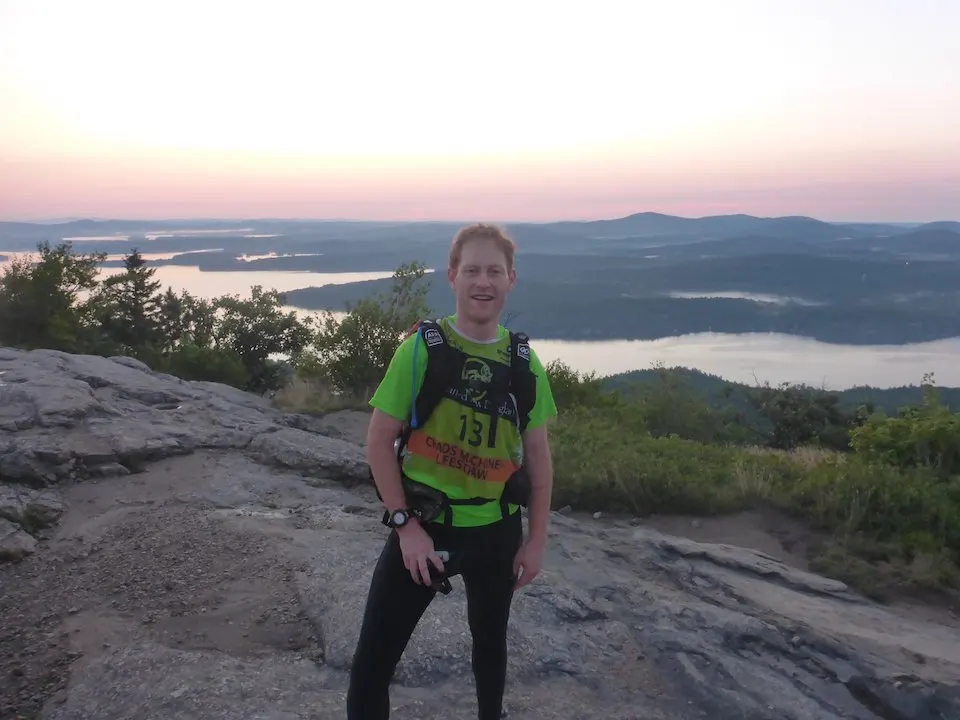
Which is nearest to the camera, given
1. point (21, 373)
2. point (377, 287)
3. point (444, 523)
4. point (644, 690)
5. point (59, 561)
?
point (444, 523)

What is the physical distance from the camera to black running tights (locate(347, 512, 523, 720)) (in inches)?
93.2

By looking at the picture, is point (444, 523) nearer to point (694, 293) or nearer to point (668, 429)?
point (668, 429)

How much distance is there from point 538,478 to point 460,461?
0.33 metres

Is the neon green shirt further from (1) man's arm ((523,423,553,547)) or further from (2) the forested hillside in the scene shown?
(2) the forested hillside

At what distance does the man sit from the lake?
2606 cm

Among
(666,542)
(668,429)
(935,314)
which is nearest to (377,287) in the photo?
(668,429)

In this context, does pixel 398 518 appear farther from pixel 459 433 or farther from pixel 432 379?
pixel 432 379

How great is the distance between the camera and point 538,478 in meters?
2.55

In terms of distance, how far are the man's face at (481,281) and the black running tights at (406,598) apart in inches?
26.3

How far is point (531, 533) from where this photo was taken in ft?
8.39

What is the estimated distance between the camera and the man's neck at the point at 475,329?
7.87 ft

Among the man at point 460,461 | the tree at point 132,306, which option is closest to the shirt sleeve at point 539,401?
the man at point 460,461

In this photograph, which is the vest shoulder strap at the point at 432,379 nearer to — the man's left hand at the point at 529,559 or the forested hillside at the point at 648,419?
the man's left hand at the point at 529,559

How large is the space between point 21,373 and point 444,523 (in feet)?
20.9
